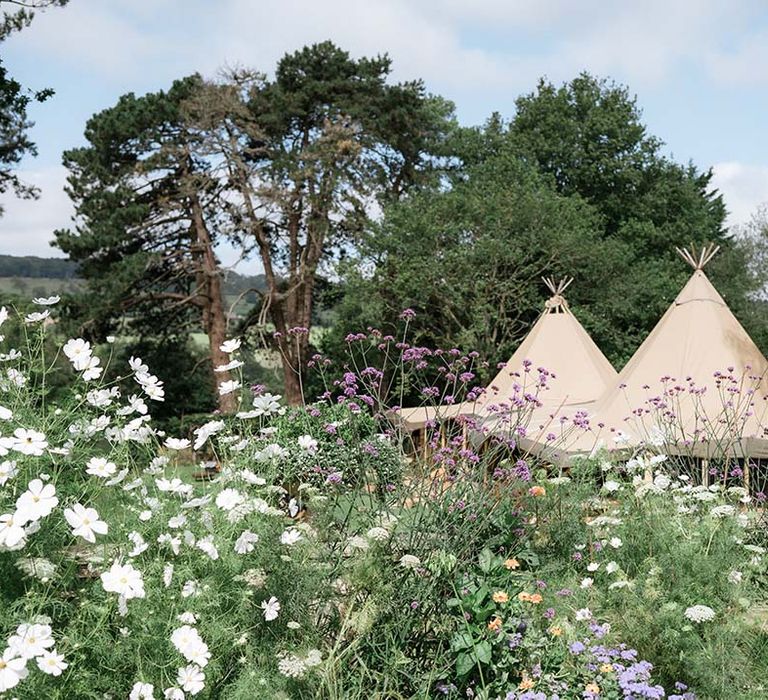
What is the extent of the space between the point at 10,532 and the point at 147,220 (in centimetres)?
1632

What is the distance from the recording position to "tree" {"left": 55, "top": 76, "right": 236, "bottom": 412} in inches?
655

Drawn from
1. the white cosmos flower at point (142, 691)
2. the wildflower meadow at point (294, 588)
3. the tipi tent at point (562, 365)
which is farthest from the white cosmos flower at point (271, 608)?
the tipi tent at point (562, 365)

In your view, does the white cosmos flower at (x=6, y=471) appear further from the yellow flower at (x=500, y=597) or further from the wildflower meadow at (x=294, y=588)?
the yellow flower at (x=500, y=597)

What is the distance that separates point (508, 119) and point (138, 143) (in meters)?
10.4

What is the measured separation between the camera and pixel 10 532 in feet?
7.52

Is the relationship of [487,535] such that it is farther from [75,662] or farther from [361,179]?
[361,179]

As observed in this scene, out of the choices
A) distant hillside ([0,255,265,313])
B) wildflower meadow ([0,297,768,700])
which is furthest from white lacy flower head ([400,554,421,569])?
distant hillside ([0,255,265,313])

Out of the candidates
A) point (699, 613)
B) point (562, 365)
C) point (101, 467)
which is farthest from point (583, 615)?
point (562, 365)

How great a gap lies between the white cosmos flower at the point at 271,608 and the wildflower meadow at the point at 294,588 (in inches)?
0.5

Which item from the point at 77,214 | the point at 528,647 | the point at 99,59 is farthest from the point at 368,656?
the point at 77,214

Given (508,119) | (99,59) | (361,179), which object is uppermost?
(508,119)

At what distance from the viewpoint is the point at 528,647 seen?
3.11 meters

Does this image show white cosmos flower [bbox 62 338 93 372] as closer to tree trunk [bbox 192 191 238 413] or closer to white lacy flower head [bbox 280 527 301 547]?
white lacy flower head [bbox 280 527 301 547]

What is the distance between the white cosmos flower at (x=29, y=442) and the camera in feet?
8.28
